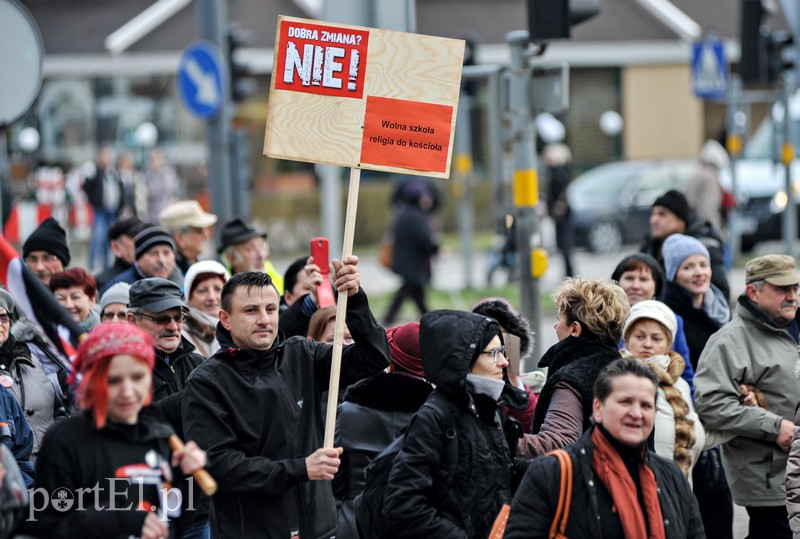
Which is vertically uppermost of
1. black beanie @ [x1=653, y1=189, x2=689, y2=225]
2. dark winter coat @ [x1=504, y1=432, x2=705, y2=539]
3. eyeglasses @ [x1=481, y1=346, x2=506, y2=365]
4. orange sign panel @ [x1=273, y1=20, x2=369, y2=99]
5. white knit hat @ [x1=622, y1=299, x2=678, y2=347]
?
orange sign panel @ [x1=273, y1=20, x2=369, y2=99]

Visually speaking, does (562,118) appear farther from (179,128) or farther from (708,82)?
(708,82)

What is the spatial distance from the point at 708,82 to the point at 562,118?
18.8m

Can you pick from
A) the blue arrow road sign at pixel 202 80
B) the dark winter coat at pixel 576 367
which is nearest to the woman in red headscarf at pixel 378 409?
the dark winter coat at pixel 576 367

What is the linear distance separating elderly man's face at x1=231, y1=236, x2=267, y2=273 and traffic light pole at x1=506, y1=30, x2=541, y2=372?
2.74 meters

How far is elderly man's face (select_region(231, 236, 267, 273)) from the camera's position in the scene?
8898 mm

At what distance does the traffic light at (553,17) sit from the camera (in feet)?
32.8

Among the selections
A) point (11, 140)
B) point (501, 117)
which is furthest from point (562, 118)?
point (501, 117)

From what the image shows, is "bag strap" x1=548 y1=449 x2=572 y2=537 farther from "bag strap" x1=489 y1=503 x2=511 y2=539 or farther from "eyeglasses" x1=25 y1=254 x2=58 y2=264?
"eyeglasses" x1=25 y1=254 x2=58 y2=264

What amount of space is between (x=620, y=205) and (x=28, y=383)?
2026cm

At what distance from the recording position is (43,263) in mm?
8219

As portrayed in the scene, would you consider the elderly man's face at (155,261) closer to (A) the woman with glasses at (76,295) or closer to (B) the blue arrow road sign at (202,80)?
(A) the woman with glasses at (76,295)

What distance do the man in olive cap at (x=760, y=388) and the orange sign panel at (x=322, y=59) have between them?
92.8 inches

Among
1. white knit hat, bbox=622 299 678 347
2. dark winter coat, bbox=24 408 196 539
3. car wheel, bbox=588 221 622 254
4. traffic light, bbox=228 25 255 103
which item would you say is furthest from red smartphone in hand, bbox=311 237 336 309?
car wheel, bbox=588 221 622 254

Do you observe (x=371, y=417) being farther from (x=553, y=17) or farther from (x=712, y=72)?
(x=712, y=72)
